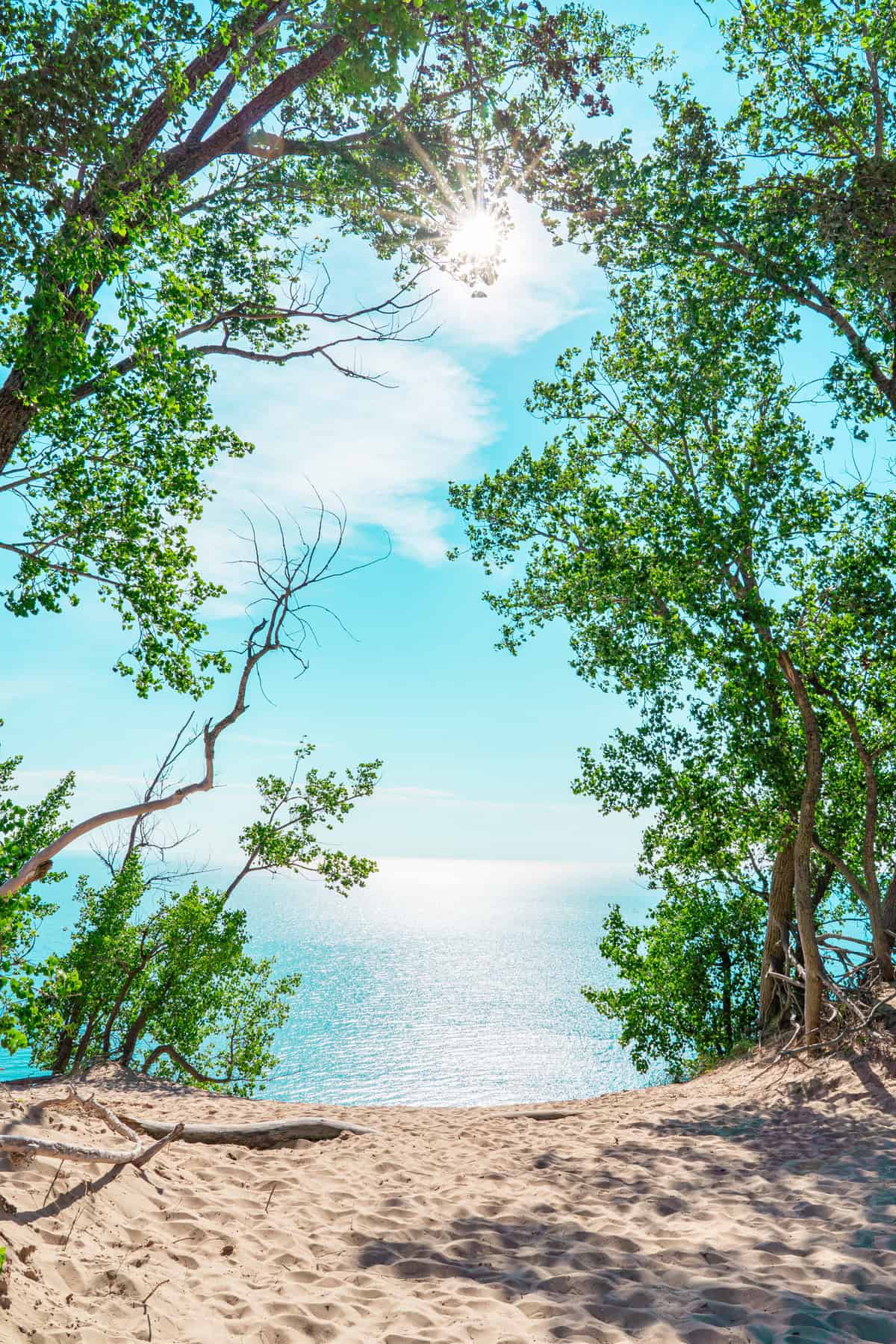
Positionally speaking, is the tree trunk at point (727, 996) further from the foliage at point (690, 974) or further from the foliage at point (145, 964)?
the foliage at point (145, 964)

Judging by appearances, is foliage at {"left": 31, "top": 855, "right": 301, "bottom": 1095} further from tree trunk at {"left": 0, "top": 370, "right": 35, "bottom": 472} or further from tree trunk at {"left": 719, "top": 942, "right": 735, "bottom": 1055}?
tree trunk at {"left": 719, "top": 942, "right": 735, "bottom": 1055}

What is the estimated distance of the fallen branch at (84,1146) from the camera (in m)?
5.14

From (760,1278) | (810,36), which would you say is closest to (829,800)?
(760,1278)

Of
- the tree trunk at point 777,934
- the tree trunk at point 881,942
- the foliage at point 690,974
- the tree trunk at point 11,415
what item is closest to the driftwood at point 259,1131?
the tree trunk at point 11,415

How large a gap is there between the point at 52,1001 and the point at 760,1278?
1570 cm

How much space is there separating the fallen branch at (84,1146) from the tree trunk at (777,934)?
12114 mm

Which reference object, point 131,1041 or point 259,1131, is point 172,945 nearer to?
point 131,1041

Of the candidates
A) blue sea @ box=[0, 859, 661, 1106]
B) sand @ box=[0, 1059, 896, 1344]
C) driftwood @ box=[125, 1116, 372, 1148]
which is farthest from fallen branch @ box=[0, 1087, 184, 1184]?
blue sea @ box=[0, 859, 661, 1106]

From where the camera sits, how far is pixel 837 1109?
9.38 m

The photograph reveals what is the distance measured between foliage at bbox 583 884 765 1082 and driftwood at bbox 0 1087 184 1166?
49.6ft

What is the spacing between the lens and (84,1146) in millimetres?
5523

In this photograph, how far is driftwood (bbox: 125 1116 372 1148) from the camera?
7773mm

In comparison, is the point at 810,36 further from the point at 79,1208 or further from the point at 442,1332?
the point at 79,1208

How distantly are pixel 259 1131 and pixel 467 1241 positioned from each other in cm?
408
